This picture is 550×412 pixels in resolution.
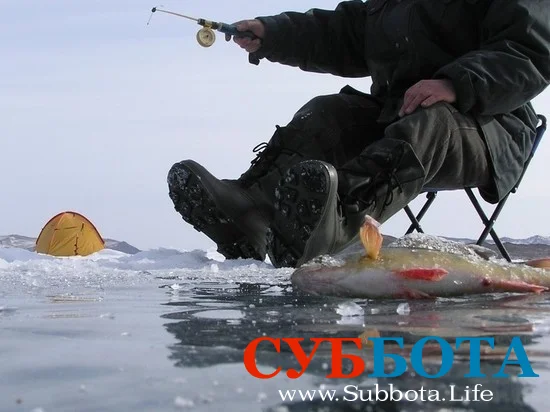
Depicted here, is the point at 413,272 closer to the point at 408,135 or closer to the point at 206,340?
the point at 206,340

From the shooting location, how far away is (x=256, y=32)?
12.9ft

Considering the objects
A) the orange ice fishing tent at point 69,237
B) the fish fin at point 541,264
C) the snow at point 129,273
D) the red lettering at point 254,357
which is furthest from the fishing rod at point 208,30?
the orange ice fishing tent at point 69,237

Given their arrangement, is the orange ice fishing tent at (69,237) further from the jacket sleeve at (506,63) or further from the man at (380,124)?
the jacket sleeve at (506,63)

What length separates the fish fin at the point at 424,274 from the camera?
195 cm

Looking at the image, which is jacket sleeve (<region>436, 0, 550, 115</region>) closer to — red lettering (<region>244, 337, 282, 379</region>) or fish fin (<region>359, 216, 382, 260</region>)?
fish fin (<region>359, 216, 382, 260</region>)

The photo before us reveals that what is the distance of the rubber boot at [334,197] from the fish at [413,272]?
62 cm

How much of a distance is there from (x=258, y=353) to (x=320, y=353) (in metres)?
0.09

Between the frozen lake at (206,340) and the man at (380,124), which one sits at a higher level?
the man at (380,124)

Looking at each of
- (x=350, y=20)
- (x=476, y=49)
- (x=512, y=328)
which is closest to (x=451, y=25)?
(x=476, y=49)

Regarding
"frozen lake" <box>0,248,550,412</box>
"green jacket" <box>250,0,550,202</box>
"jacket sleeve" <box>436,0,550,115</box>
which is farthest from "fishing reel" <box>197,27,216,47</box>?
"frozen lake" <box>0,248,550,412</box>

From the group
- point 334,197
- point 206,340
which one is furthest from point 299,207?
point 206,340

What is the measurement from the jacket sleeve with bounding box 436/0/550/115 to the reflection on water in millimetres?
1247

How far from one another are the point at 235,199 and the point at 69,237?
14.0 feet

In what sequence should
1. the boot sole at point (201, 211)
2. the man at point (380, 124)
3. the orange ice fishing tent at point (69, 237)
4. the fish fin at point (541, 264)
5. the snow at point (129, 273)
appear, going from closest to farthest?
the fish fin at point (541, 264), the snow at point (129, 273), the man at point (380, 124), the boot sole at point (201, 211), the orange ice fishing tent at point (69, 237)
